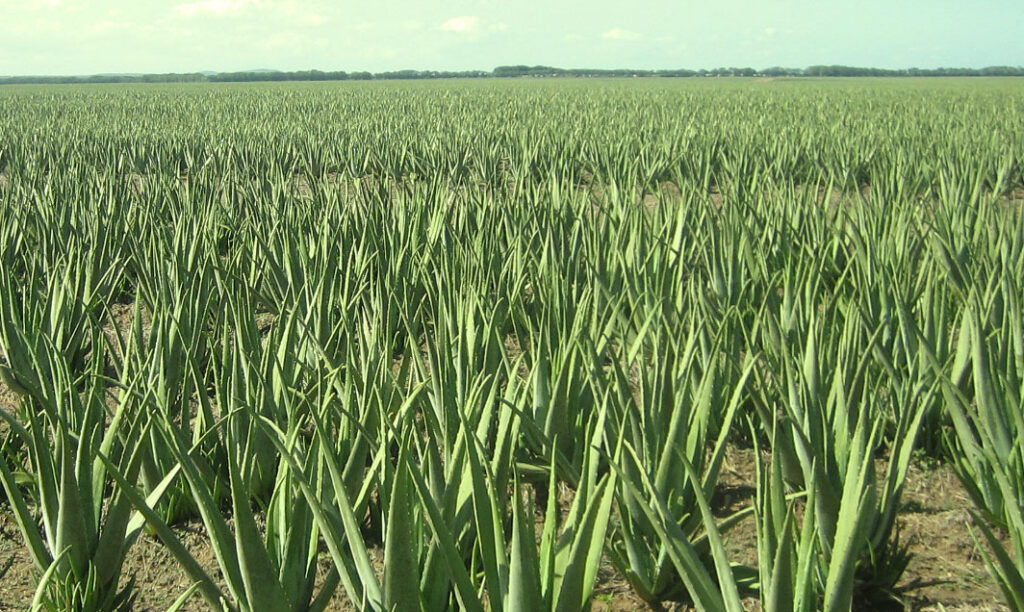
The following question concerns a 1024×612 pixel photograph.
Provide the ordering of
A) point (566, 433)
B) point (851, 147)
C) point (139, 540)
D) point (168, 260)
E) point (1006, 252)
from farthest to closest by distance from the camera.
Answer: point (851, 147)
point (168, 260)
point (1006, 252)
point (566, 433)
point (139, 540)

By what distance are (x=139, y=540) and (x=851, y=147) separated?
6.24m

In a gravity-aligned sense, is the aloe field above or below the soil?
above

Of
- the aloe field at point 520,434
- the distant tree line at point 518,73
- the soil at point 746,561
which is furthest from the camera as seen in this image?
the distant tree line at point 518,73

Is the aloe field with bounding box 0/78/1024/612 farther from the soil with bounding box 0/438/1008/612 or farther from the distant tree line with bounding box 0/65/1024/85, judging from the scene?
the distant tree line with bounding box 0/65/1024/85

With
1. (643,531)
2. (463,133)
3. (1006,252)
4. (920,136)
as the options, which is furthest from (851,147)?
(643,531)

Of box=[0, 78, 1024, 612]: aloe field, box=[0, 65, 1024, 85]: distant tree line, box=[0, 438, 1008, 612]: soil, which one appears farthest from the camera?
box=[0, 65, 1024, 85]: distant tree line

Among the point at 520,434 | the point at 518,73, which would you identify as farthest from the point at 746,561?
the point at 518,73

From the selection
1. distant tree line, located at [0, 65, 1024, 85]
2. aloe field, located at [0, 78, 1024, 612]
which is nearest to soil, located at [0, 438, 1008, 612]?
aloe field, located at [0, 78, 1024, 612]

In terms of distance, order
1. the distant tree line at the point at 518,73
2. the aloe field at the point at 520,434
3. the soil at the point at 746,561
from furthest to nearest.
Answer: the distant tree line at the point at 518,73
the soil at the point at 746,561
the aloe field at the point at 520,434

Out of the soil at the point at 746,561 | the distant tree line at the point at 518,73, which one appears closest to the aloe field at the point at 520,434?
the soil at the point at 746,561

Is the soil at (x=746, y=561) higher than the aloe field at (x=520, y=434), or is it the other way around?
the aloe field at (x=520, y=434)

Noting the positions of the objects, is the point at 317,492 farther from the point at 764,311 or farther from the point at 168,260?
the point at 168,260

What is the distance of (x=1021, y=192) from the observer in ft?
22.1

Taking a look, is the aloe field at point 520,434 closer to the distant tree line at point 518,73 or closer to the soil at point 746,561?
the soil at point 746,561
